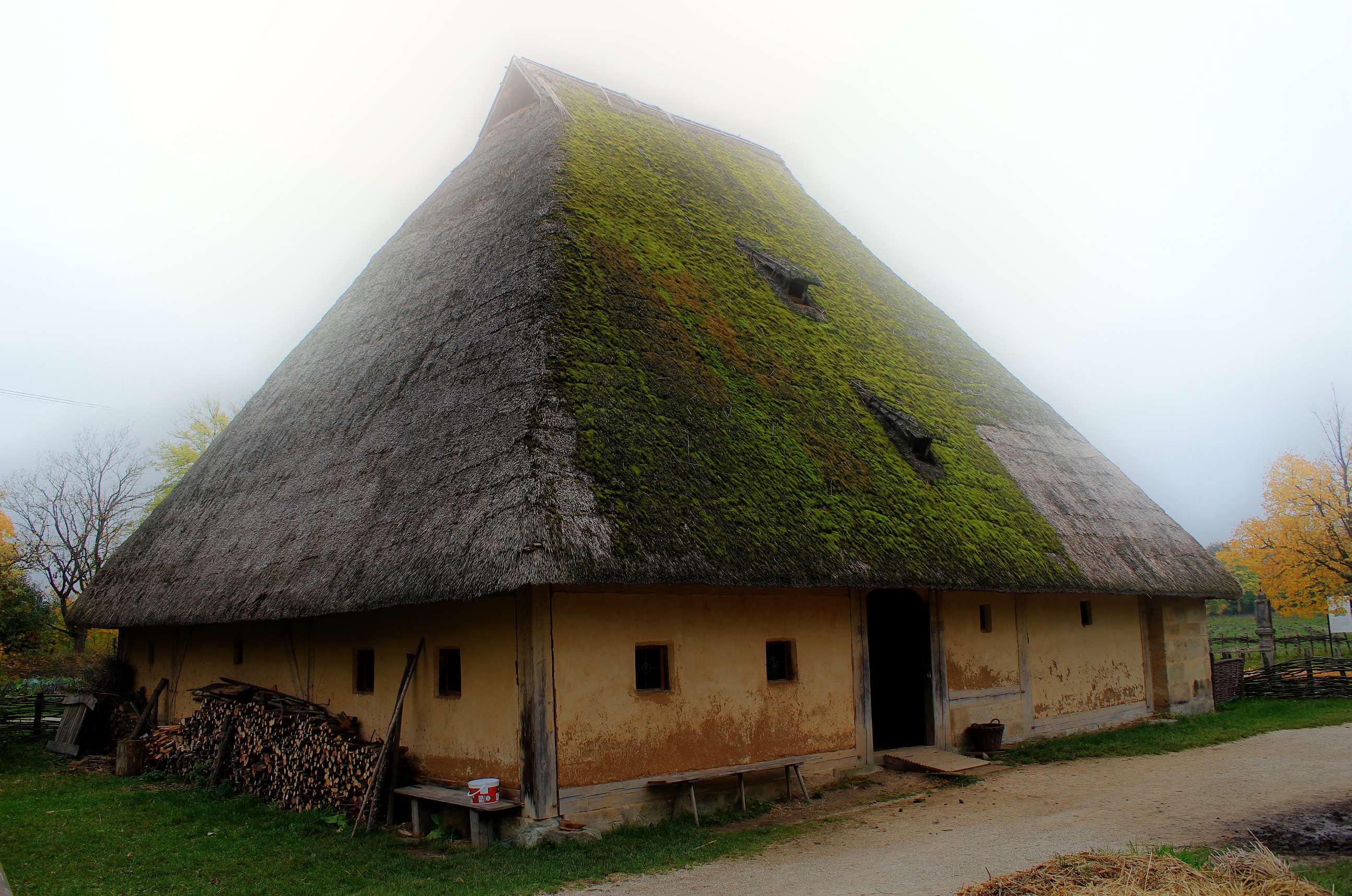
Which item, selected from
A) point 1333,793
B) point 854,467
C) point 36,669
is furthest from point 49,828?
point 36,669

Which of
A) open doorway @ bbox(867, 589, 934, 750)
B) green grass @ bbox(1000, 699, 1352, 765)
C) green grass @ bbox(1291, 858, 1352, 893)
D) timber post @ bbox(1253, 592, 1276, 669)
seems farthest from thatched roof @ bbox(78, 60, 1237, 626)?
timber post @ bbox(1253, 592, 1276, 669)

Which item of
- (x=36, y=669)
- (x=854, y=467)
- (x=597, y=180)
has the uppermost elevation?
(x=597, y=180)

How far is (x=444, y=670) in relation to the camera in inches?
359

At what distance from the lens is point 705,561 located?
8094mm

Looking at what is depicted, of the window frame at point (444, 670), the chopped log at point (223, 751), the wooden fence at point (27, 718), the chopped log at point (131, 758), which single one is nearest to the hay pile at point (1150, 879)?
the window frame at point (444, 670)

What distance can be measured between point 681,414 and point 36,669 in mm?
27752

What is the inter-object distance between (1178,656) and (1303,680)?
179 inches

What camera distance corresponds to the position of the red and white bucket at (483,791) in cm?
770

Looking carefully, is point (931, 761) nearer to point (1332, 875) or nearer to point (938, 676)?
point (938, 676)

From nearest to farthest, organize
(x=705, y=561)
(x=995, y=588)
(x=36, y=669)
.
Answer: (x=705, y=561)
(x=995, y=588)
(x=36, y=669)

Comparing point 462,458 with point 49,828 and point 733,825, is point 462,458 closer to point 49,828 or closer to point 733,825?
point 733,825

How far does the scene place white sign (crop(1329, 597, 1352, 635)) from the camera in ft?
67.6

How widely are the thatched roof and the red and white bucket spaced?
1793 mm

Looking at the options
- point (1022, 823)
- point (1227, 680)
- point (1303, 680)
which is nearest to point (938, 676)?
point (1022, 823)
